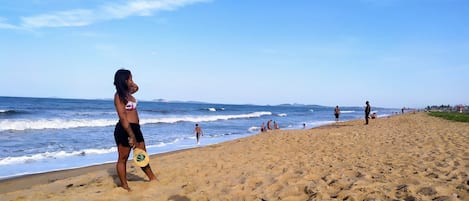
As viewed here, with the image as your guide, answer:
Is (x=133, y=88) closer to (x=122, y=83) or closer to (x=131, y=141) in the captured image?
(x=122, y=83)

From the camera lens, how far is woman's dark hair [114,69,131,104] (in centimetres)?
500

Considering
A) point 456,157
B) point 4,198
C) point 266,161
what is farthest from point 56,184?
point 456,157

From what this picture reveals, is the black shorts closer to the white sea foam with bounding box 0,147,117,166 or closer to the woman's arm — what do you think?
the woman's arm

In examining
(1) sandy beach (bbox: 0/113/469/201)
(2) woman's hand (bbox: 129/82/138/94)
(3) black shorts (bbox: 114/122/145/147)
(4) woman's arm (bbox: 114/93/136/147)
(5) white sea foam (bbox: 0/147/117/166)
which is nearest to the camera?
(1) sandy beach (bbox: 0/113/469/201)

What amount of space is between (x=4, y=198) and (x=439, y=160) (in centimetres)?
704

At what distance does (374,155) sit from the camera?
7.40 m

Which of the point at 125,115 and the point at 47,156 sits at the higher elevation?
the point at 125,115

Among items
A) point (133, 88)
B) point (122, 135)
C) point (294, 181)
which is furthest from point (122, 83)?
point (294, 181)

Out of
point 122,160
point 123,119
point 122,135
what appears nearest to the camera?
point 123,119

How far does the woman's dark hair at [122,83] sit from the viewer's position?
5.00m

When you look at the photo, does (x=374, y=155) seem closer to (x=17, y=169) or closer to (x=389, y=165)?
(x=389, y=165)

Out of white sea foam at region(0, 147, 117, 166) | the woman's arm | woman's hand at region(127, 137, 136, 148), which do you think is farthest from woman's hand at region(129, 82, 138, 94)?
white sea foam at region(0, 147, 117, 166)

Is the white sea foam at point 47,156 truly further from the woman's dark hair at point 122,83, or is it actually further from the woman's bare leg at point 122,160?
the woman's dark hair at point 122,83

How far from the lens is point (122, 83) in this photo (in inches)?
198
